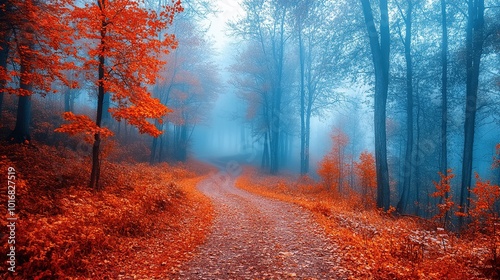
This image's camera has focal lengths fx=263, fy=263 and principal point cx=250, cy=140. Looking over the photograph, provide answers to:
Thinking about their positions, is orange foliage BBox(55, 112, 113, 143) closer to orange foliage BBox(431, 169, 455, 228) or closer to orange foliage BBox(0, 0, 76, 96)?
orange foliage BBox(0, 0, 76, 96)

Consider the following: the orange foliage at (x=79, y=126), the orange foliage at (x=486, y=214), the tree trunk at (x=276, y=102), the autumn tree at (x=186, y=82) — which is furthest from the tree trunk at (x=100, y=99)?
the tree trunk at (x=276, y=102)

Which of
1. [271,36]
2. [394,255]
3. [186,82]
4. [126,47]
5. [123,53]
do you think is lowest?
[394,255]

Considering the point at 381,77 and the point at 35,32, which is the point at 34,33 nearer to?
the point at 35,32

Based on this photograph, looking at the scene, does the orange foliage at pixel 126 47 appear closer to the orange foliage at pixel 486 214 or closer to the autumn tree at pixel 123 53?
the autumn tree at pixel 123 53

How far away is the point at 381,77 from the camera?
12.1 metres

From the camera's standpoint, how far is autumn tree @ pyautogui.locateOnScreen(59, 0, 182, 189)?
28.6 ft

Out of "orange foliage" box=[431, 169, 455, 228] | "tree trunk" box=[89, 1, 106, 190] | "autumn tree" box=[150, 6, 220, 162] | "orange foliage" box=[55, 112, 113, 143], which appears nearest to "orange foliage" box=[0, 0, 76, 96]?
"tree trunk" box=[89, 1, 106, 190]

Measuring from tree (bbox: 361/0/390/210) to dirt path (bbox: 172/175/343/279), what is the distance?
175 inches

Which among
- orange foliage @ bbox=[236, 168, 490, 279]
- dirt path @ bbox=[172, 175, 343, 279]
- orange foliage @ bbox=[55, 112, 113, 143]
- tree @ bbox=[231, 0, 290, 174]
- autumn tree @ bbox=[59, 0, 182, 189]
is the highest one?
tree @ bbox=[231, 0, 290, 174]

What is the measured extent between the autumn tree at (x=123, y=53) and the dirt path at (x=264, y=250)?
4.49m

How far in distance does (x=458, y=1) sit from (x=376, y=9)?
19.1ft

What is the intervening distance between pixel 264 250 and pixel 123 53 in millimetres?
8128

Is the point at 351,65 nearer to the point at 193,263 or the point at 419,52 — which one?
the point at 419,52

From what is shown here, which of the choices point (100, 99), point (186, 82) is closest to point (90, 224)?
point (100, 99)
